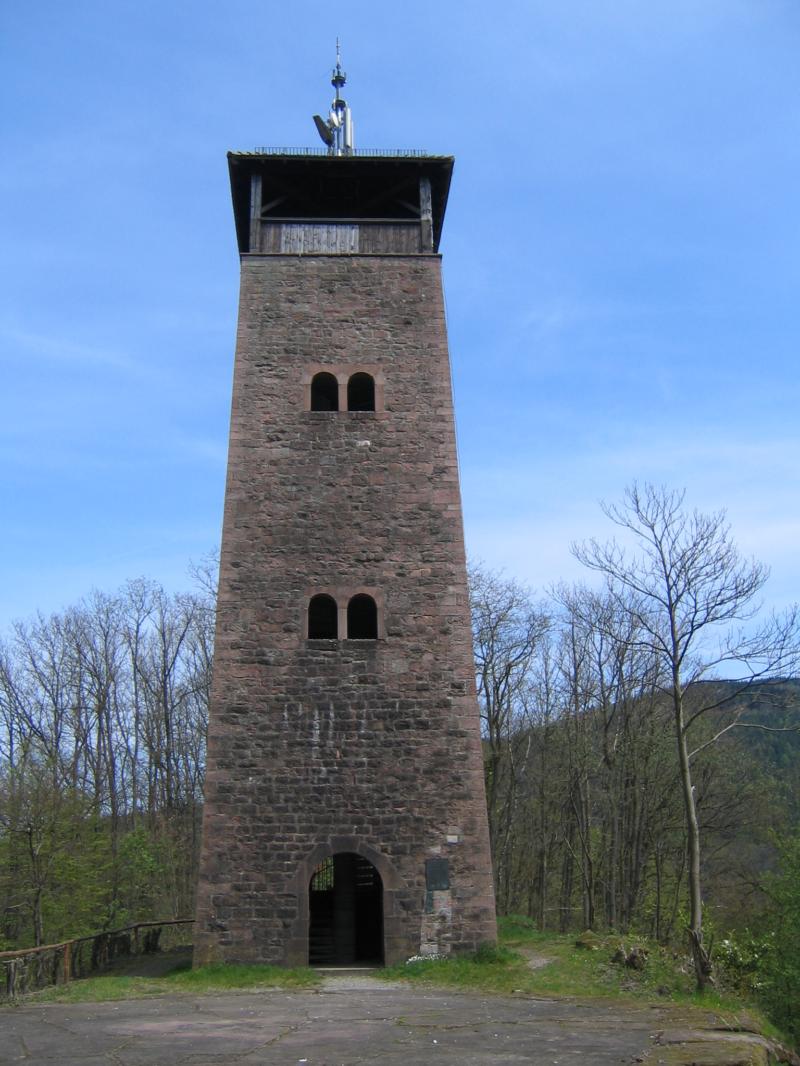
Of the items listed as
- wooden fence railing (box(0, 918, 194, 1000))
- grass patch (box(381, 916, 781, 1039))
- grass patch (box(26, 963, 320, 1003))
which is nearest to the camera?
grass patch (box(381, 916, 781, 1039))

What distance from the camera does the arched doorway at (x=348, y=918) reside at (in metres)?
14.8

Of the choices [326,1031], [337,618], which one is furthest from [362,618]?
[326,1031]

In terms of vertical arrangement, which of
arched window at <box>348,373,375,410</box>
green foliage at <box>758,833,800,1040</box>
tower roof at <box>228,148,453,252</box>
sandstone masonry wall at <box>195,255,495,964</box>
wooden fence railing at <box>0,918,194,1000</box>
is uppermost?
tower roof at <box>228,148,453,252</box>

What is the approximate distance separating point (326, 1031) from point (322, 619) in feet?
24.6

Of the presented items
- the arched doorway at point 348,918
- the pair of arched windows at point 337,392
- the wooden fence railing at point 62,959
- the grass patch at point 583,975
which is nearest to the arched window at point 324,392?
the pair of arched windows at point 337,392

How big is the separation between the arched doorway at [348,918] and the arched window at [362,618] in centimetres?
361

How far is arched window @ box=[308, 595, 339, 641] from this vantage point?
15.1 m

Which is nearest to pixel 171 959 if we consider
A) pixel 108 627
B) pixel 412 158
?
pixel 412 158

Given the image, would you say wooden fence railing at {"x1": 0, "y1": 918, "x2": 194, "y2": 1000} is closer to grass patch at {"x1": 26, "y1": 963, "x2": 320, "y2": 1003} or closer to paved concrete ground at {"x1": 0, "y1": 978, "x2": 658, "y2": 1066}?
grass patch at {"x1": 26, "y1": 963, "x2": 320, "y2": 1003}

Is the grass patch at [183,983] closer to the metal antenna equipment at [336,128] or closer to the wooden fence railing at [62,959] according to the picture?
the wooden fence railing at [62,959]

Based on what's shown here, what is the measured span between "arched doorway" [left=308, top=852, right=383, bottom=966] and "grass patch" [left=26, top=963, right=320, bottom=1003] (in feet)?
5.07

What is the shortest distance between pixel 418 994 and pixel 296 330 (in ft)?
36.7

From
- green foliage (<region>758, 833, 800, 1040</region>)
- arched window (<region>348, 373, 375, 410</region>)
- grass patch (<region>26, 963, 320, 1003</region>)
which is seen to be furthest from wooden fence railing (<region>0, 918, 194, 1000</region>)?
green foliage (<region>758, 833, 800, 1040</region>)

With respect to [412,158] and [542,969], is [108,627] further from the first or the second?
[542,969]
